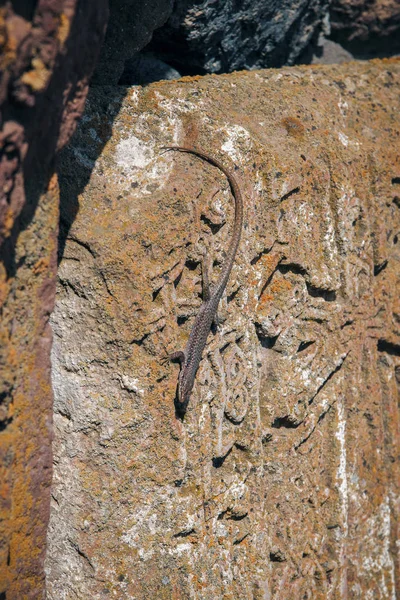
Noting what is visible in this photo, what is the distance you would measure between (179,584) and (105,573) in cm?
26

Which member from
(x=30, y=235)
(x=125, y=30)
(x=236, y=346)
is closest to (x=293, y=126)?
(x=125, y=30)

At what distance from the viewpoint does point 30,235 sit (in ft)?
5.43

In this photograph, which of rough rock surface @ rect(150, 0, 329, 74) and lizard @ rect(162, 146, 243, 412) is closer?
lizard @ rect(162, 146, 243, 412)

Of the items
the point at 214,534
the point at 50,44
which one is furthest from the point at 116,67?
the point at 214,534

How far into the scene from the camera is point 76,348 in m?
2.05

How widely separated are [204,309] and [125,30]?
0.95 metres

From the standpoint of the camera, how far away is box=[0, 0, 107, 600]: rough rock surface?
1.41 m

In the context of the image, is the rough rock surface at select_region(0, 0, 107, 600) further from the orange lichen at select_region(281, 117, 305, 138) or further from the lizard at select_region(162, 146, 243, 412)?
the orange lichen at select_region(281, 117, 305, 138)

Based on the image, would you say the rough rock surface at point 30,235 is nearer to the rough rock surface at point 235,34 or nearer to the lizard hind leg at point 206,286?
the lizard hind leg at point 206,286

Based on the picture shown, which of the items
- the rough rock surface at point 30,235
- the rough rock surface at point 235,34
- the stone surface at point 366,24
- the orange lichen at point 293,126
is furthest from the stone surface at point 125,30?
the stone surface at point 366,24

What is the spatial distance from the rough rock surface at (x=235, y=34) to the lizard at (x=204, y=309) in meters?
0.62

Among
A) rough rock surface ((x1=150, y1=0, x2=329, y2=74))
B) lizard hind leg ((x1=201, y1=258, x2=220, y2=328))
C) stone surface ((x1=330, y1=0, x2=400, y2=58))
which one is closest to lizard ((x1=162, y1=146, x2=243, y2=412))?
lizard hind leg ((x1=201, y1=258, x2=220, y2=328))

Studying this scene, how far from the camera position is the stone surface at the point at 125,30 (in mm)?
2207

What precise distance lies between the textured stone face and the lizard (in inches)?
1.2
